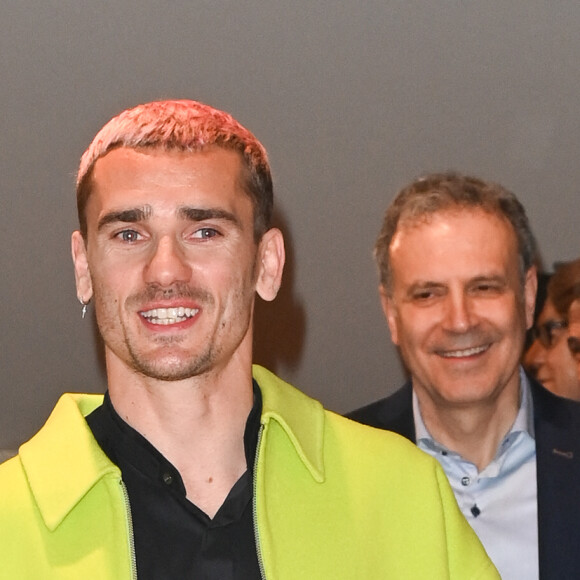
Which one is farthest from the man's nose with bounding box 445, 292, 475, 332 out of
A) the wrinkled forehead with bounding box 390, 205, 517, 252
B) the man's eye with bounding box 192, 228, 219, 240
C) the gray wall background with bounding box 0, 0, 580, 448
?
the gray wall background with bounding box 0, 0, 580, 448

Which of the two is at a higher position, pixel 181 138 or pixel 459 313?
pixel 181 138

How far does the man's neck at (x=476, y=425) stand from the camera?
281 centimetres

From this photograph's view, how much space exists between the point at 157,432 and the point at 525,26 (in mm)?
2859

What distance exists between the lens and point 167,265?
1.96m

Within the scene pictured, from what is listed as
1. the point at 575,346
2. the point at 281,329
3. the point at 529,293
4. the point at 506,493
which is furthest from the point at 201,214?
the point at 281,329

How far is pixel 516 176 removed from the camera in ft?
15.8

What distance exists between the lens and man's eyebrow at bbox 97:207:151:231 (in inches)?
78.6

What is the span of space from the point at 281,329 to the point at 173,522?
3.24 meters

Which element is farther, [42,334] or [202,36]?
[42,334]

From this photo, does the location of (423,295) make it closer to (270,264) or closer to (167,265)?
(270,264)

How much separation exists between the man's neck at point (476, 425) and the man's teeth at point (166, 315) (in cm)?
99

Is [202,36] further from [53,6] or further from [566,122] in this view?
[566,122]

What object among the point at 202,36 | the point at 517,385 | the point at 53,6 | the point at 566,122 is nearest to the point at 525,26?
the point at 566,122

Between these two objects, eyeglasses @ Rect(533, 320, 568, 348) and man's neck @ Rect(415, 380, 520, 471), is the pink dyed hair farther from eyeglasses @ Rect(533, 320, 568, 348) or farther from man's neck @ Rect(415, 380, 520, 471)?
eyeglasses @ Rect(533, 320, 568, 348)
